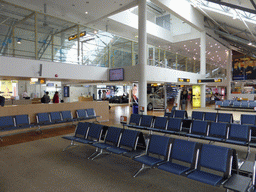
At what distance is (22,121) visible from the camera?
7.91 metres

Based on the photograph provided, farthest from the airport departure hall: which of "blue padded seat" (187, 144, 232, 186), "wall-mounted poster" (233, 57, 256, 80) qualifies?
"wall-mounted poster" (233, 57, 256, 80)

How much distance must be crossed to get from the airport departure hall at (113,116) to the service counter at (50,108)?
4cm

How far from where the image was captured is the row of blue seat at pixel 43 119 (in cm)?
744

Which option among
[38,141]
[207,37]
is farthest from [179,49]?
[38,141]

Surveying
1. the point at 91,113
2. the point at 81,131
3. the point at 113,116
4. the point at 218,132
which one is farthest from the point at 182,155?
the point at 113,116

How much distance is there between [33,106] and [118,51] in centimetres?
701

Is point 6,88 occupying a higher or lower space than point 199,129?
higher

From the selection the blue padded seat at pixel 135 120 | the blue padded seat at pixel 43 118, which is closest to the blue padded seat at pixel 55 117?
the blue padded seat at pixel 43 118

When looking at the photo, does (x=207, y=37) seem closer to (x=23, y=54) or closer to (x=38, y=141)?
(x=23, y=54)

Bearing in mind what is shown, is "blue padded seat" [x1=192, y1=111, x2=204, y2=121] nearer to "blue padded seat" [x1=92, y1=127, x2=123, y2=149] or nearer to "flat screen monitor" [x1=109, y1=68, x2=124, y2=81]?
"blue padded seat" [x1=92, y1=127, x2=123, y2=149]

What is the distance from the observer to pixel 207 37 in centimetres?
1997

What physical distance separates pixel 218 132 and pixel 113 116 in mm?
8088

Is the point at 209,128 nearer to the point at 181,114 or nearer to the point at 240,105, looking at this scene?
the point at 181,114

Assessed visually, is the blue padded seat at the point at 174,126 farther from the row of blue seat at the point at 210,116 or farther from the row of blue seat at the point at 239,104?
the row of blue seat at the point at 239,104
